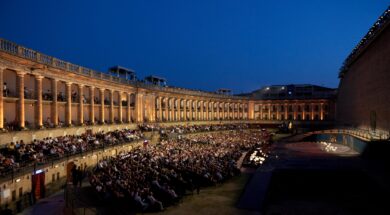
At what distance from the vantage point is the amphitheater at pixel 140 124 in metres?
24.6

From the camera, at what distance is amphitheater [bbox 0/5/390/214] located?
24.6 meters

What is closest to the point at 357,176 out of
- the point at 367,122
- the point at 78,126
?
the point at 367,122

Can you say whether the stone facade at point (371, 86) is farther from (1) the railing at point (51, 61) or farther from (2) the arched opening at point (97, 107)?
(2) the arched opening at point (97, 107)

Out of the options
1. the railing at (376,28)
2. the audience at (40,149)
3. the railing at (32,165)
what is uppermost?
the railing at (376,28)

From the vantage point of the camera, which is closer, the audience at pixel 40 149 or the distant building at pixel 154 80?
the audience at pixel 40 149

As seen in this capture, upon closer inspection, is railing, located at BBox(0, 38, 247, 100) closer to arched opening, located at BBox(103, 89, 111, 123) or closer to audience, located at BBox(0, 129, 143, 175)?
arched opening, located at BBox(103, 89, 111, 123)

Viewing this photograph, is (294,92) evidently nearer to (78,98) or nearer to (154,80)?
(154,80)

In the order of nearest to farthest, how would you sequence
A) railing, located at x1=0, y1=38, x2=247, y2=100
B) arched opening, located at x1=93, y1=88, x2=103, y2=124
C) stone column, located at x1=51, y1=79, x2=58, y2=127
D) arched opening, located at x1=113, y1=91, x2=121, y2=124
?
railing, located at x1=0, y1=38, x2=247, y2=100 → stone column, located at x1=51, y1=79, x2=58, y2=127 → arched opening, located at x1=93, y1=88, x2=103, y2=124 → arched opening, located at x1=113, y1=91, x2=121, y2=124

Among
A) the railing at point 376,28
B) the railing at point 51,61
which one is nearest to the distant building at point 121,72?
the railing at point 51,61

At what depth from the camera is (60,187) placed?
2811 centimetres

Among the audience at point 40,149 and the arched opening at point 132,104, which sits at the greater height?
the arched opening at point 132,104

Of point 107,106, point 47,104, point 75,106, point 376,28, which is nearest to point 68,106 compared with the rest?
point 47,104

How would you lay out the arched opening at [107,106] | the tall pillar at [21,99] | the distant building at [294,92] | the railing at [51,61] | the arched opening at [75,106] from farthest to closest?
the distant building at [294,92]
the arched opening at [107,106]
the arched opening at [75,106]
the tall pillar at [21,99]
the railing at [51,61]

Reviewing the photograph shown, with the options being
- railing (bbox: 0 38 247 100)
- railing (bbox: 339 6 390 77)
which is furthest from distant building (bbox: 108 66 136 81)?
railing (bbox: 339 6 390 77)
